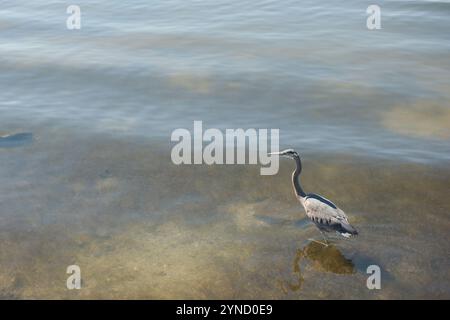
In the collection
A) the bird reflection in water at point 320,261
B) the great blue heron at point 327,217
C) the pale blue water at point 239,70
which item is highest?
the pale blue water at point 239,70

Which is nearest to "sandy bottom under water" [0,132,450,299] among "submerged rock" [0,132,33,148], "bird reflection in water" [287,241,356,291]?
"bird reflection in water" [287,241,356,291]

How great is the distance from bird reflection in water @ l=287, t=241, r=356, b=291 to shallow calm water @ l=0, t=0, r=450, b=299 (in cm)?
4

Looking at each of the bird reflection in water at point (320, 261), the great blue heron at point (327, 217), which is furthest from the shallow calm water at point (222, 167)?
the great blue heron at point (327, 217)

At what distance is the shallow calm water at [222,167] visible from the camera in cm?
1086

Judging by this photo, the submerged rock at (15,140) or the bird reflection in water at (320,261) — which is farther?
the submerged rock at (15,140)

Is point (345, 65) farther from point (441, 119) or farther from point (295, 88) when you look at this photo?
point (441, 119)

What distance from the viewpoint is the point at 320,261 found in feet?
36.0

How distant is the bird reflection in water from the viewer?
1062 cm

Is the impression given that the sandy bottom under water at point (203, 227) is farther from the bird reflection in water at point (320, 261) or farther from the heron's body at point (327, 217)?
the heron's body at point (327, 217)

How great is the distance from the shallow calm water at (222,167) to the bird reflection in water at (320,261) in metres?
0.04

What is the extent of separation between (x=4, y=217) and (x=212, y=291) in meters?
5.80

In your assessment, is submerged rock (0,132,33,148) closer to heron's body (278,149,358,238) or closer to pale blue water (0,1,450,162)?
pale blue water (0,1,450,162)
